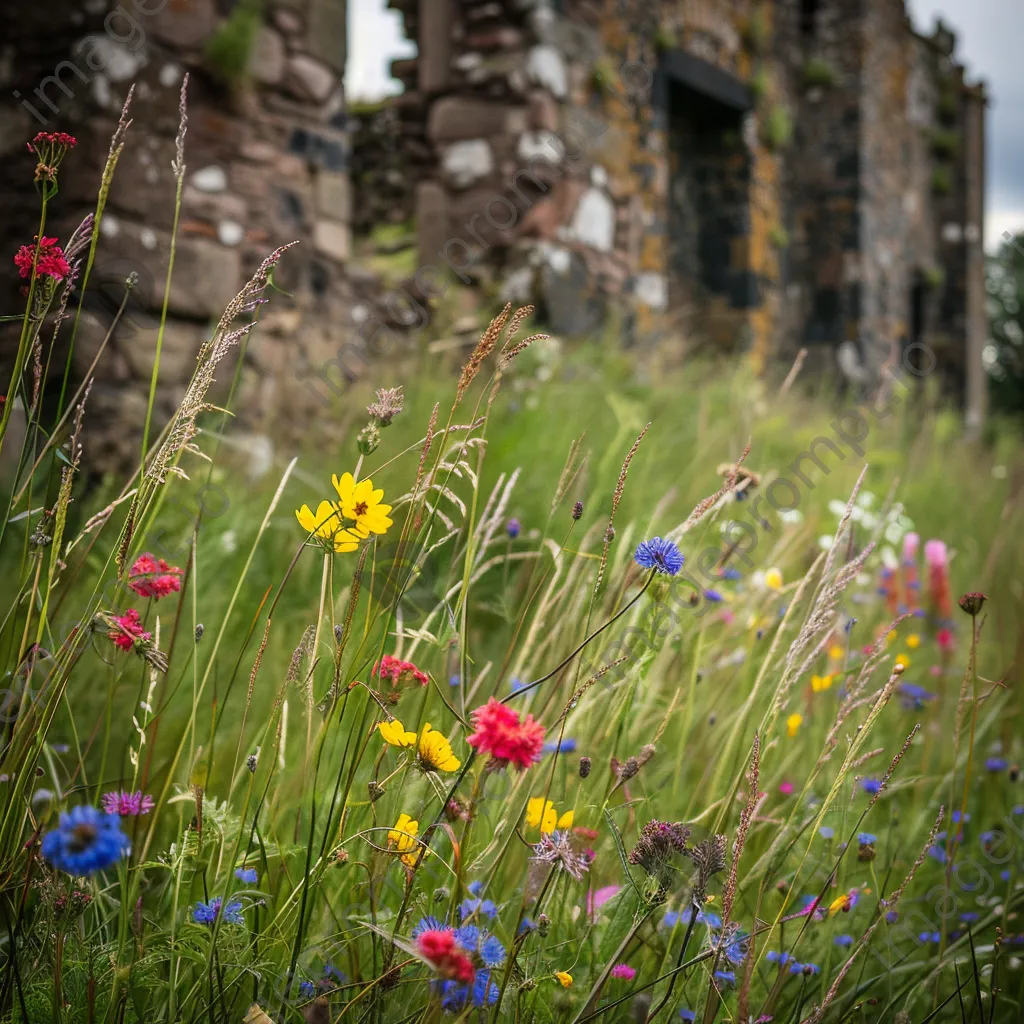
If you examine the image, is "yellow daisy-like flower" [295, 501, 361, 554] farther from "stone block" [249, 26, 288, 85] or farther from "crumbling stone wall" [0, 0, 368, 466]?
"stone block" [249, 26, 288, 85]

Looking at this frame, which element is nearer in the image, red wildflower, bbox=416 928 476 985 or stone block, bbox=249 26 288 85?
red wildflower, bbox=416 928 476 985

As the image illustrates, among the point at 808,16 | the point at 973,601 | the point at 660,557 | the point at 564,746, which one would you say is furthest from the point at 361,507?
the point at 808,16

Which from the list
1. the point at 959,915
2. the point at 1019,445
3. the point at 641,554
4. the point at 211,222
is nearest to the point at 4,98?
the point at 211,222

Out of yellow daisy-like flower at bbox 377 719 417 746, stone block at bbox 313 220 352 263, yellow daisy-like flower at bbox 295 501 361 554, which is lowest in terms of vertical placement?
yellow daisy-like flower at bbox 377 719 417 746

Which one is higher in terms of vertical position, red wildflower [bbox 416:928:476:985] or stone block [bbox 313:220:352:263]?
stone block [bbox 313:220:352:263]

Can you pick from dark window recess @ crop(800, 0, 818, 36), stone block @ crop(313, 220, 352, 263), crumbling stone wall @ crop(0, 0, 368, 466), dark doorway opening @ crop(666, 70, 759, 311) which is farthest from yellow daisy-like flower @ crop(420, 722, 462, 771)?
dark window recess @ crop(800, 0, 818, 36)

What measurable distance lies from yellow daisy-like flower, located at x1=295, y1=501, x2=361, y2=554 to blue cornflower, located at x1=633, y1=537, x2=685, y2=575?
1.01ft

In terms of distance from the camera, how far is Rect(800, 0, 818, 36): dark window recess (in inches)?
365

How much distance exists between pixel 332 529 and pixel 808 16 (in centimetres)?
996

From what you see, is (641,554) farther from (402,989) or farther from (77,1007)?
(77,1007)

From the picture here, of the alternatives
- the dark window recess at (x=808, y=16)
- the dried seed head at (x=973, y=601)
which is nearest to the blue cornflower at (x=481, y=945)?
the dried seed head at (x=973, y=601)

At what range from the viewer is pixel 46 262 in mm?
1084

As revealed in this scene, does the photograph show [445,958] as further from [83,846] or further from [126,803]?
[126,803]

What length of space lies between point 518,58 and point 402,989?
4.56 meters
